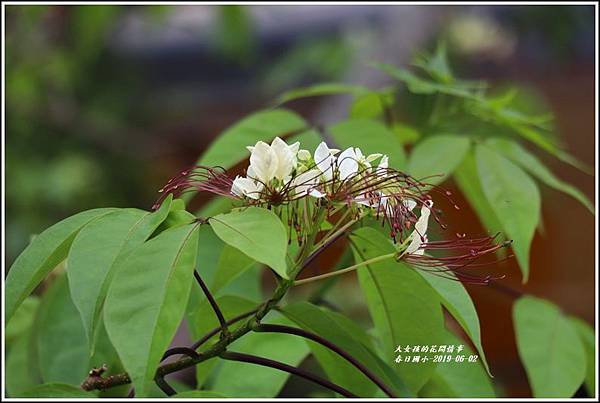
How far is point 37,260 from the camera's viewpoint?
54 cm

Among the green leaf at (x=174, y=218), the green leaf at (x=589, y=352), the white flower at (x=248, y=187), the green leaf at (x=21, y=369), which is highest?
the white flower at (x=248, y=187)

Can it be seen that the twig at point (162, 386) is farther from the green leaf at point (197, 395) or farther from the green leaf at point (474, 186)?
the green leaf at point (474, 186)

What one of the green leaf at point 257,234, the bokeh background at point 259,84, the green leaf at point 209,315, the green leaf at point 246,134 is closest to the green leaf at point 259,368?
the green leaf at point 209,315

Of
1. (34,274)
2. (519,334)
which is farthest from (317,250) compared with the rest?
(519,334)

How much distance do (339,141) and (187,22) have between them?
2662 millimetres

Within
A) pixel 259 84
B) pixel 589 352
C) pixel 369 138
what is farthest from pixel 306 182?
pixel 259 84

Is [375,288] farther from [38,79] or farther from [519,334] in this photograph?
[38,79]

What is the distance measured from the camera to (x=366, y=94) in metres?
0.89

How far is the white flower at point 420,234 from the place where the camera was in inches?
21.7

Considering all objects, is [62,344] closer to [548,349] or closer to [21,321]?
[21,321]

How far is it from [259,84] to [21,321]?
8.79 feet

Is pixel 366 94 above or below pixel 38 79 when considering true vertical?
below

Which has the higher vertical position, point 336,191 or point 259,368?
A: point 336,191

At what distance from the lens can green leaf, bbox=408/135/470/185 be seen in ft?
2.65
